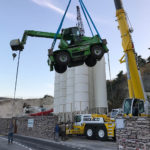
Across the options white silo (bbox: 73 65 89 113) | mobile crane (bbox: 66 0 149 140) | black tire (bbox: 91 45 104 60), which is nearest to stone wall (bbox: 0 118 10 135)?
white silo (bbox: 73 65 89 113)

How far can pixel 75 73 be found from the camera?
99.9 feet

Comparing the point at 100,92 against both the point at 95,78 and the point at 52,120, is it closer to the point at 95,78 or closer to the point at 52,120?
the point at 95,78

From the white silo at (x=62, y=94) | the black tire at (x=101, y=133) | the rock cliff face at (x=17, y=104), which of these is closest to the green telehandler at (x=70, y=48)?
the black tire at (x=101, y=133)

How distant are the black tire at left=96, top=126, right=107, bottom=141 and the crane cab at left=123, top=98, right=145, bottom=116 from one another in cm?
569

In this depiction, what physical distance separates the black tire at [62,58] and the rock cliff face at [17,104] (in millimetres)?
32879

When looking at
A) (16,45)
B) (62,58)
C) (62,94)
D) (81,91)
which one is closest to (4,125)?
(62,94)

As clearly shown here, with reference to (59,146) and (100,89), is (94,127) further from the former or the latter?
(100,89)

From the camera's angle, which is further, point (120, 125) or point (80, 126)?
point (80, 126)

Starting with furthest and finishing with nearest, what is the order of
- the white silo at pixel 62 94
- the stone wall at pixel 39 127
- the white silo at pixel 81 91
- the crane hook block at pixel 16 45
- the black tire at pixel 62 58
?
the white silo at pixel 62 94 < the white silo at pixel 81 91 < the stone wall at pixel 39 127 < the crane hook block at pixel 16 45 < the black tire at pixel 62 58

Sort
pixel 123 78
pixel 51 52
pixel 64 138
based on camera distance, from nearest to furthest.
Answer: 1. pixel 51 52
2. pixel 64 138
3. pixel 123 78

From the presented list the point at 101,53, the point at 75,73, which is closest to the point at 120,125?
the point at 101,53

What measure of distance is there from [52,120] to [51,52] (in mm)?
10003

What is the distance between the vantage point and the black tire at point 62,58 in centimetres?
939

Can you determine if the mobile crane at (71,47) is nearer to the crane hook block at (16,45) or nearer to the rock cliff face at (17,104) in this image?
the crane hook block at (16,45)
